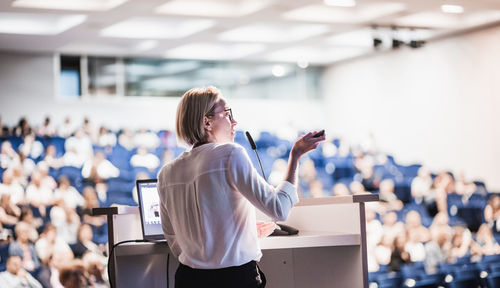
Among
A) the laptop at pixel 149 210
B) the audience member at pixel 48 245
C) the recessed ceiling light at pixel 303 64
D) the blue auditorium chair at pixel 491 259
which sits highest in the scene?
the recessed ceiling light at pixel 303 64

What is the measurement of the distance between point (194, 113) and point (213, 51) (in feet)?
23.5

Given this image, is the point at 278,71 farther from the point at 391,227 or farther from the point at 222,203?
the point at 222,203

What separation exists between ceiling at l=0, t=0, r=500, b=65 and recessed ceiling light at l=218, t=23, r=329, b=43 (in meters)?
0.01

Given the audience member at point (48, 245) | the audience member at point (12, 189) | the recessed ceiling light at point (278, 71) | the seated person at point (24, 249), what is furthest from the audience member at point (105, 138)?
the recessed ceiling light at point (278, 71)

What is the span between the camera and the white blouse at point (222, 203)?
5.56ft

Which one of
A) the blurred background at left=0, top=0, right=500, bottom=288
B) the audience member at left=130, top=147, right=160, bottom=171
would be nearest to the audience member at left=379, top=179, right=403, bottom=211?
the blurred background at left=0, top=0, right=500, bottom=288

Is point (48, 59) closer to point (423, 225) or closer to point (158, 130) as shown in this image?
point (158, 130)

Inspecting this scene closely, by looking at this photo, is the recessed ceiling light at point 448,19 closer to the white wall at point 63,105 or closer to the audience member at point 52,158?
the white wall at point 63,105

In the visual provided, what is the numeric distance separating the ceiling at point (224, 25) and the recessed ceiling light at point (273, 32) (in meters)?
0.01

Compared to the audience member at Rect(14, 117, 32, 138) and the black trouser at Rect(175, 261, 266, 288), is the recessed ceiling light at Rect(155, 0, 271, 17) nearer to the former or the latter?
the audience member at Rect(14, 117, 32, 138)

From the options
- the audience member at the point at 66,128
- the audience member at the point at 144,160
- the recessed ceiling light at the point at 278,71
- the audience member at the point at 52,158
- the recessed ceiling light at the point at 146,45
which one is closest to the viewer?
the audience member at the point at 52,158

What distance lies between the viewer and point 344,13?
7324 millimetres

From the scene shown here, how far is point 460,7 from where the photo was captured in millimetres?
7109

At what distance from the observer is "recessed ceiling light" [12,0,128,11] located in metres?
6.34
